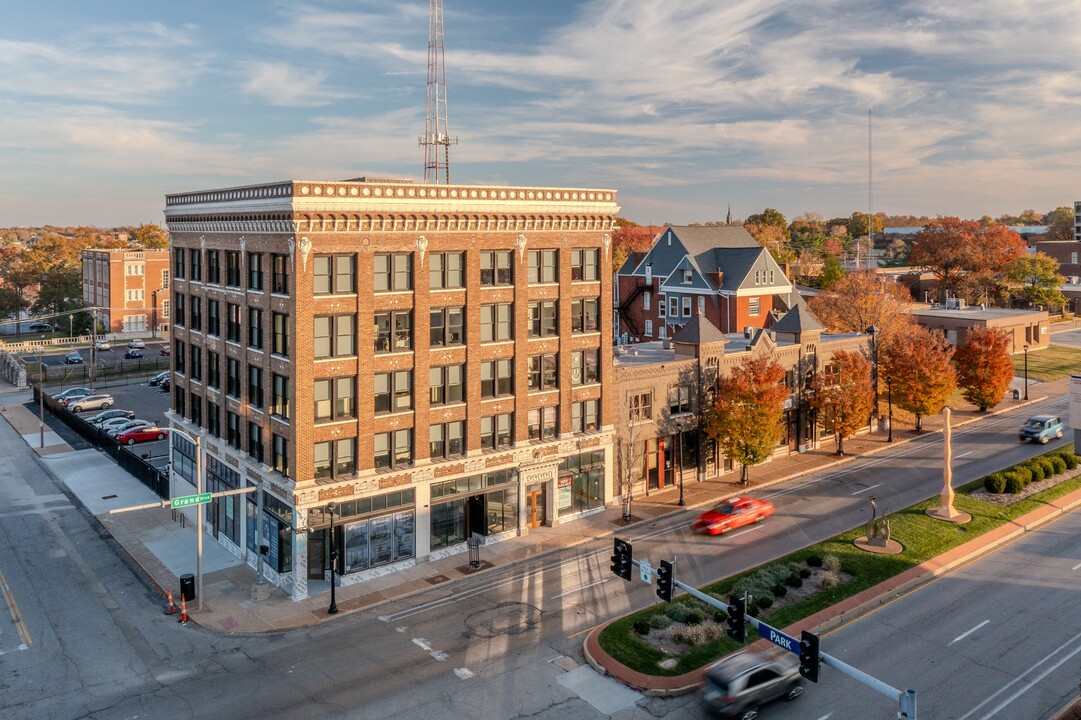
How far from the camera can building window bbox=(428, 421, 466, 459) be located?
41.0 metres

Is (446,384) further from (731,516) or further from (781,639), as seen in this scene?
(781,639)

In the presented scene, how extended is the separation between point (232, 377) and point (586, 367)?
62.2ft

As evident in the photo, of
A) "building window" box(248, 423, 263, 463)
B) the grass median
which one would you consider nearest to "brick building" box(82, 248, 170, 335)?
"building window" box(248, 423, 263, 463)

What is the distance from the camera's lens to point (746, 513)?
4419 centimetres

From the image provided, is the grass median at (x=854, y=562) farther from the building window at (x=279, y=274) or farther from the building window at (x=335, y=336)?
the building window at (x=279, y=274)

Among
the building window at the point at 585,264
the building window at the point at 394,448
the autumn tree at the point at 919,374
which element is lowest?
the building window at the point at 394,448

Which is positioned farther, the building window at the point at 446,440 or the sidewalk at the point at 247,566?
the building window at the point at 446,440

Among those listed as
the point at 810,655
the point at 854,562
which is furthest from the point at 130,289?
the point at 810,655

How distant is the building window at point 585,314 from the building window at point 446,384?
7.97 m

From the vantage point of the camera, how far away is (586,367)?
1857 inches

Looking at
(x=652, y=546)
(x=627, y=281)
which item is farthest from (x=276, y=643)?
(x=627, y=281)

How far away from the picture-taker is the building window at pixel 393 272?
127 ft

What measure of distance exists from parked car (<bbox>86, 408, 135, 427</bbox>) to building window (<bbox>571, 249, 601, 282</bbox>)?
46.0 m

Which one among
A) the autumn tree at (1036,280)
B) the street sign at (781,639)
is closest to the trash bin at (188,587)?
the street sign at (781,639)
